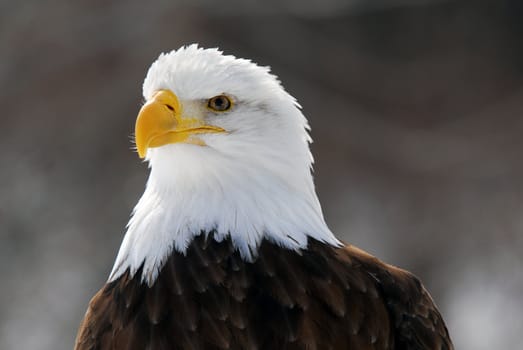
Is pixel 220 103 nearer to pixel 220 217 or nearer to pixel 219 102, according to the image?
pixel 219 102

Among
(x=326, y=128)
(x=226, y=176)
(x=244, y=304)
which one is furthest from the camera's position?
(x=326, y=128)

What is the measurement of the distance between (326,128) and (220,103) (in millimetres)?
5786

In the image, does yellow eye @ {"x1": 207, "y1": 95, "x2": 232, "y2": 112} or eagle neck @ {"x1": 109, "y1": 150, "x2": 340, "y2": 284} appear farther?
yellow eye @ {"x1": 207, "y1": 95, "x2": 232, "y2": 112}

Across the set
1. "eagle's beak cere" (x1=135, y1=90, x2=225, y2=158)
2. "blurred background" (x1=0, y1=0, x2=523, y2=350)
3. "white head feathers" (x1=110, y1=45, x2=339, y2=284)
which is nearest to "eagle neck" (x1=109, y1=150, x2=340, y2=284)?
"white head feathers" (x1=110, y1=45, x2=339, y2=284)

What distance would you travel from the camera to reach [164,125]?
276 cm

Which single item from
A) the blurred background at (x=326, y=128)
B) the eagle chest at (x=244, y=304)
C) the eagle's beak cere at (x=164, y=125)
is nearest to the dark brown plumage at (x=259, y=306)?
the eagle chest at (x=244, y=304)

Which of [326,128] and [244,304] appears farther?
[326,128]

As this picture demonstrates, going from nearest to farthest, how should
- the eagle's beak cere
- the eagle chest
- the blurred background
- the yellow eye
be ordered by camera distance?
the eagle chest < the eagle's beak cere < the yellow eye < the blurred background

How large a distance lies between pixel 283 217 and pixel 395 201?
5579 millimetres

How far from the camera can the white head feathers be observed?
9.16ft

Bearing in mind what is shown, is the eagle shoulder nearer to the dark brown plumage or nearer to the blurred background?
the dark brown plumage

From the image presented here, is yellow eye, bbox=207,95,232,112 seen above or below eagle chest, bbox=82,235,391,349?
above

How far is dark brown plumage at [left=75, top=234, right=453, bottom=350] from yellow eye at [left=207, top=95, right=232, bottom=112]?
0.38 metres

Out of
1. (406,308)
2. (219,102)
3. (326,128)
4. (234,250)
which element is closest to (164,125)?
(219,102)
